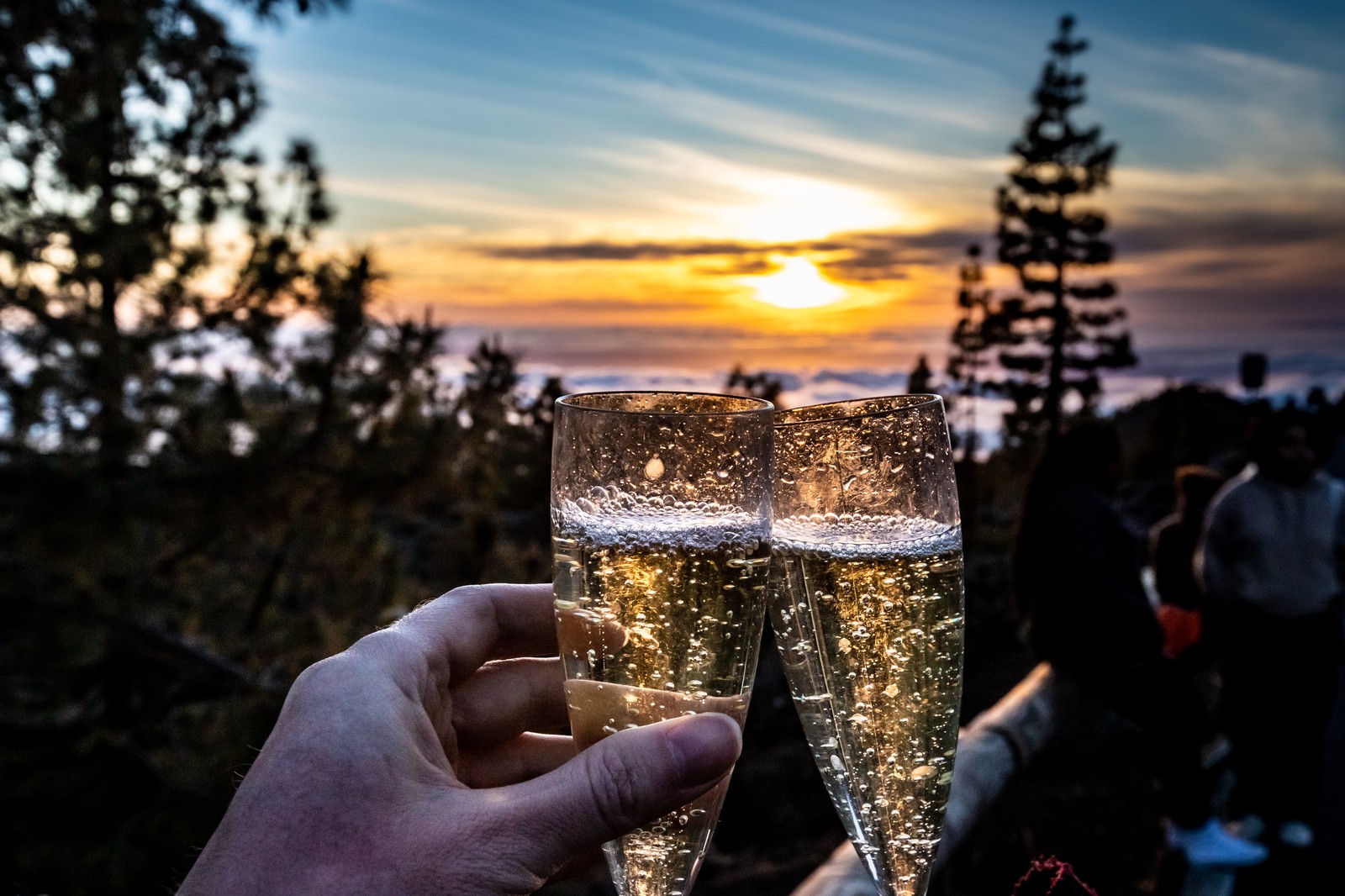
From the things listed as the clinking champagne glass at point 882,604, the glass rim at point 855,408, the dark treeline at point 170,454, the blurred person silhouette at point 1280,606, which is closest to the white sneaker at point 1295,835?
the blurred person silhouette at point 1280,606

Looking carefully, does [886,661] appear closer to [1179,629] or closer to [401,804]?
[401,804]

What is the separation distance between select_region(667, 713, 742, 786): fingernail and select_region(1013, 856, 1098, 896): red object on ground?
436 mm

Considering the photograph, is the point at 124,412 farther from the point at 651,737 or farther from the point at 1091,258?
the point at 1091,258

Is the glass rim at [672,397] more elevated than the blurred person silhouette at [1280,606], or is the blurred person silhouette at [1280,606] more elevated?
the glass rim at [672,397]

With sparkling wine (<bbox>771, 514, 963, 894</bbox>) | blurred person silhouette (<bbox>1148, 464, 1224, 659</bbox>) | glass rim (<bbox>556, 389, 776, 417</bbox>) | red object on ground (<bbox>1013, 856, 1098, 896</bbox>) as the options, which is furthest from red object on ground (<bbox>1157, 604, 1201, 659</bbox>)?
glass rim (<bbox>556, 389, 776, 417</bbox>)

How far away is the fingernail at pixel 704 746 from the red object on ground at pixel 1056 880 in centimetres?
44

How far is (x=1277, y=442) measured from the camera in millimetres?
6262

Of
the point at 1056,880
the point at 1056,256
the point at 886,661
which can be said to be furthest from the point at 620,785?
the point at 1056,256

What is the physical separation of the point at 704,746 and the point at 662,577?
213 millimetres

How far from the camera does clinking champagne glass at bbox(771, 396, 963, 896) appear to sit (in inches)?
56.4

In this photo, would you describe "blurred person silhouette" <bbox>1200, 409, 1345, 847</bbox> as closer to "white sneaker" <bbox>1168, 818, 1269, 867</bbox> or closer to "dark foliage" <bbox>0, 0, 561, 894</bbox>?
"white sneaker" <bbox>1168, 818, 1269, 867</bbox>

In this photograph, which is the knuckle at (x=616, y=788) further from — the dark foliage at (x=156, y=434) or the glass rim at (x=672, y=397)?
the dark foliage at (x=156, y=434)

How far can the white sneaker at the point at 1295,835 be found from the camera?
630cm

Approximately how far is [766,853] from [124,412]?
6768mm
